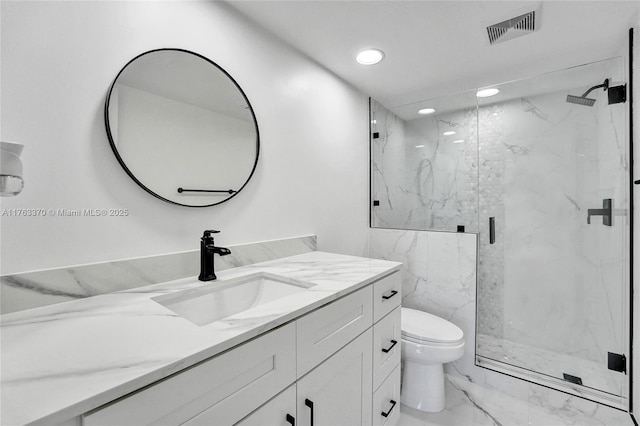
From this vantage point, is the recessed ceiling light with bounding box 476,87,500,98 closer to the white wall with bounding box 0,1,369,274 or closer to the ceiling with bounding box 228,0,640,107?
the ceiling with bounding box 228,0,640,107

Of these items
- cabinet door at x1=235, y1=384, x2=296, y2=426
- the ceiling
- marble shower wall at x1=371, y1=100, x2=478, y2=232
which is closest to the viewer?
cabinet door at x1=235, y1=384, x2=296, y2=426

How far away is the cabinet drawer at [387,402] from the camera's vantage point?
132cm

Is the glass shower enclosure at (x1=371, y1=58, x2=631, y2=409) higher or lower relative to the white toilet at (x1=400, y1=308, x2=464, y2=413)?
higher

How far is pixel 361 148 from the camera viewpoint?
A: 2387mm

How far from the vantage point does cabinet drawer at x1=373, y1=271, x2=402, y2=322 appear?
1.28 meters

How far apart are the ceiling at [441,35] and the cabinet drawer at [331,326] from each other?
4.48ft

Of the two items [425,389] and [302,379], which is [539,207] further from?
[302,379]

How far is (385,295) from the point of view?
1359 mm

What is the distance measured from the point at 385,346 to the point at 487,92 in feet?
6.55

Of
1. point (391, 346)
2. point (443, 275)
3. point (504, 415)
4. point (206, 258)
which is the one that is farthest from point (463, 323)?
point (206, 258)

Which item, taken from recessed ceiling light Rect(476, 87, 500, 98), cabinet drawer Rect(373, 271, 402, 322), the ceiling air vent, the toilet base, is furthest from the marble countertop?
recessed ceiling light Rect(476, 87, 500, 98)

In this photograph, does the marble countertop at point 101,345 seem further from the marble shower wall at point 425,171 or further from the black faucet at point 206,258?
the marble shower wall at point 425,171

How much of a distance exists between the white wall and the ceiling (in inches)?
7.9

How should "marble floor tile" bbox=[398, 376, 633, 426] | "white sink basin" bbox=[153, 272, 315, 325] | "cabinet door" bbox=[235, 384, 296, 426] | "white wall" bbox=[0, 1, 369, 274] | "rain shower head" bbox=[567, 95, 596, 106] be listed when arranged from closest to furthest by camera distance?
"cabinet door" bbox=[235, 384, 296, 426], "white wall" bbox=[0, 1, 369, 274], "white sink basin" bbox=[153, 272, 315, 325], "marble floor tile" bbox=[398, 376, 633, 426], "rain shower head" bbox=[567, 95, 596, 106]
